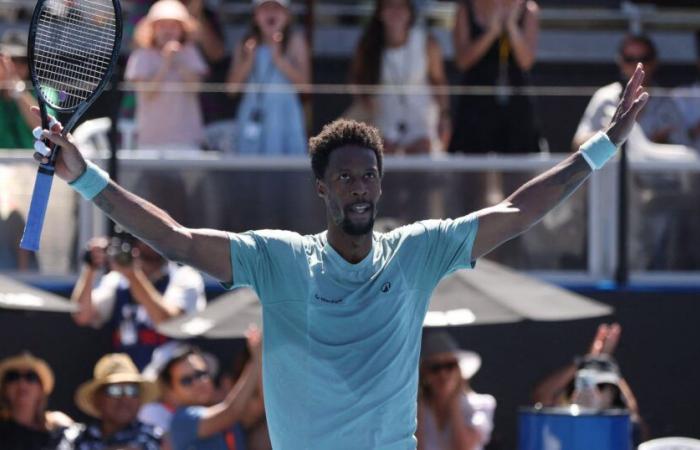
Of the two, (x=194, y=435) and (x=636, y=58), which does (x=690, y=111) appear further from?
(x=194, y=435)

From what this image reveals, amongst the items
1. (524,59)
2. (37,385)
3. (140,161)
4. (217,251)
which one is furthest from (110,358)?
(217,251)

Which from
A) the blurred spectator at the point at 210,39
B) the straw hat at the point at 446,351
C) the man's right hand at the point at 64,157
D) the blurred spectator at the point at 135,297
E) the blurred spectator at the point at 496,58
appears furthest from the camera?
the blurred spectator at the point at 210,39

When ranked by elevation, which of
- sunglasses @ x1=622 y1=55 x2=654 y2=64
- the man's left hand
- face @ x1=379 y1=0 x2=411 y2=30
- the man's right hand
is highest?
face @ x1=379 y1=0 x2=411 y2=30

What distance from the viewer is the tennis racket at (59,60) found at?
14.5ft

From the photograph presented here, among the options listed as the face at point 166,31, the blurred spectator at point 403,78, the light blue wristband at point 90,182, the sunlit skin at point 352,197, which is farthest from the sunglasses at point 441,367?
the light blue wristband at point 90,182

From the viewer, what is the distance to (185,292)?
844 cm

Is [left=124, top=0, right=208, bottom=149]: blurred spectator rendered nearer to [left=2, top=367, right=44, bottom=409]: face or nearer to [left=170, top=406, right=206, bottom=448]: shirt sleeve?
[left=2, top=367, right=44, bottom=409]: face

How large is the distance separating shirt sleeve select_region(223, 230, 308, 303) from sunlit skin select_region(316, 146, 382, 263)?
0.44ft

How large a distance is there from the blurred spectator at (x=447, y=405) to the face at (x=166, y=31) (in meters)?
2.43

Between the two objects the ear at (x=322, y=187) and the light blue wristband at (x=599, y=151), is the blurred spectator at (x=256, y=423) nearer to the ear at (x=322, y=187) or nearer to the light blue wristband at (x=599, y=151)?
the ear at (x=322, y=187)

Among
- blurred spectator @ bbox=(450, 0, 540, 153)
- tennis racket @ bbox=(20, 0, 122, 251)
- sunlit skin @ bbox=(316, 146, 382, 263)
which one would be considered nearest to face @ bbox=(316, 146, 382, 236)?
sunlit skin @ bbox=(316, 146, 382, 263)

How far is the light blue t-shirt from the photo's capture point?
4496mm

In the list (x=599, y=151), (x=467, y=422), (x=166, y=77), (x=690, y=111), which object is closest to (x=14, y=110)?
(x=166, y=77)

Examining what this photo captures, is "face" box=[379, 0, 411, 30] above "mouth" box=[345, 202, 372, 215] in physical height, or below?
above
